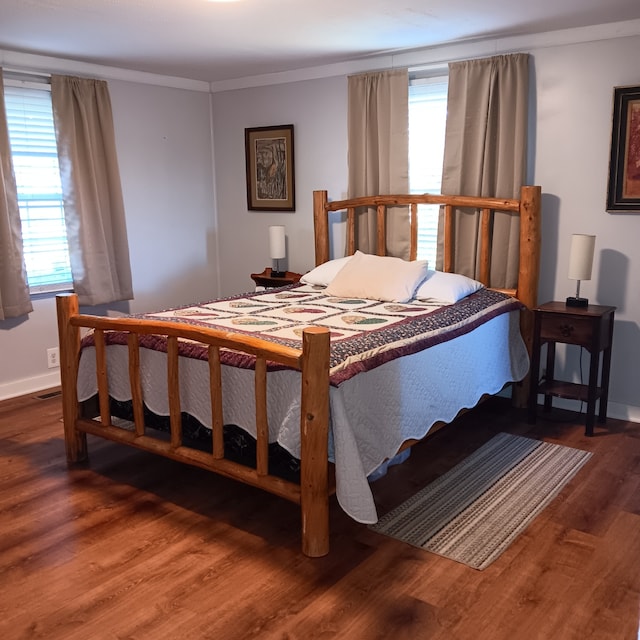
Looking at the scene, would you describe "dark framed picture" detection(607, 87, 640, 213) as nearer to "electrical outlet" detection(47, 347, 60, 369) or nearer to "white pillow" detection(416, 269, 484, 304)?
"white pillow" detection(416, 269, 484, 304)

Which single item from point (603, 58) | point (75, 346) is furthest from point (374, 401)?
point (603, 58)

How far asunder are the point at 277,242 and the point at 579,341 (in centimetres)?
229

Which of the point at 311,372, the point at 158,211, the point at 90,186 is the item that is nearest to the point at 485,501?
the point at 311,372

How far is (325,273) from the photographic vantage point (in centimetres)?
435

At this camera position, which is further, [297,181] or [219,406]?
[297,181]

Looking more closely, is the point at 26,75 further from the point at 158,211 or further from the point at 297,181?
the point at 297,181

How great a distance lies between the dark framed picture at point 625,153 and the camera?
11.8 feet

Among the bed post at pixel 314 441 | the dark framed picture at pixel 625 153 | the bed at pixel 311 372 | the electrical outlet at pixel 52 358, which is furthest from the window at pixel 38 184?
the dark framed picture at pixel 625 153

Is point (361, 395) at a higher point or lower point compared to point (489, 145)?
lower

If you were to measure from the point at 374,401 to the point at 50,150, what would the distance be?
310 cm

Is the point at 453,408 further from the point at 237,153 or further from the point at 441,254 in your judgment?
the point at 237,153

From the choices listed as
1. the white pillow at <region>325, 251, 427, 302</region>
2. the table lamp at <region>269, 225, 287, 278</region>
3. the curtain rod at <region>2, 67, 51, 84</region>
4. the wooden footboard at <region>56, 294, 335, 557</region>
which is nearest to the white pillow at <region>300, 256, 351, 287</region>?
the white pillow at <region>325, 251, 427, 302</region>

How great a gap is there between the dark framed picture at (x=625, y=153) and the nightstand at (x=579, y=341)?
603 millimetres

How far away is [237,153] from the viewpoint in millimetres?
5359
